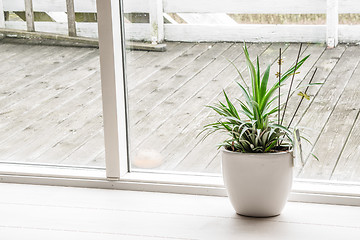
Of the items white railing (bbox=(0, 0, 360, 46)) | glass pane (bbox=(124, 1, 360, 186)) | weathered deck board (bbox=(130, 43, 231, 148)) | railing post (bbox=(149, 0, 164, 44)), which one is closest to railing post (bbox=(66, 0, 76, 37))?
white railing (bbox=(0, 0, 360, 46))

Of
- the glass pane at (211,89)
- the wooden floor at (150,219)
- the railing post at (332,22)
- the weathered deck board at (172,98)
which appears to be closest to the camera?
the wooden floor at (150,219)

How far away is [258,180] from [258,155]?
0.10m

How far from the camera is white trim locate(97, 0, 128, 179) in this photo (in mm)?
3176

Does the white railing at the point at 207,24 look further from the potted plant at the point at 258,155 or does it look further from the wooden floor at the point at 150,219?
the wooden floor at the point at 150,219

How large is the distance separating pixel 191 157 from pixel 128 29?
66 cm

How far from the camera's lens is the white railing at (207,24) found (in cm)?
302

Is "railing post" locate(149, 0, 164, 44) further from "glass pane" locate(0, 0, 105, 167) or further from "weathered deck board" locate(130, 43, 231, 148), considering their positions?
"glass pane" locate(0, 0, 105, 167)

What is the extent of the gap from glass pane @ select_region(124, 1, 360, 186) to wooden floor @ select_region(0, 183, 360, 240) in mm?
201

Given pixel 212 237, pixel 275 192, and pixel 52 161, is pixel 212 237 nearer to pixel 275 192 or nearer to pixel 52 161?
pixel 275 192

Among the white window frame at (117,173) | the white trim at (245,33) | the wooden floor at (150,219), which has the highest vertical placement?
the white trim at (245,33)

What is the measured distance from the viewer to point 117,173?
3330mm

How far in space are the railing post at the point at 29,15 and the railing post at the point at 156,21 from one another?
0.59 metres

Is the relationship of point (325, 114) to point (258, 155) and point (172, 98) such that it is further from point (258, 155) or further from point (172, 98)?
point (172, 98)

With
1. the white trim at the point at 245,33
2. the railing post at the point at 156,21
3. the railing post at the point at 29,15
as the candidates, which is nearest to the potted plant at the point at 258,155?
the white trim at the point at 245,33
